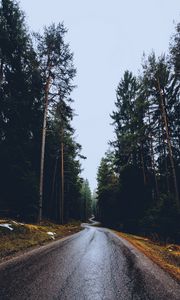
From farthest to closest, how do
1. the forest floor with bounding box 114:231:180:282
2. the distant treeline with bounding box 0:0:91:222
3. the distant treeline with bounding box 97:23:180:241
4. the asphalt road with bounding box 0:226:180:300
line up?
the distant treeline with bounding box 0:0:91:222, the distant treeline with bounding box 97:23:180:241, the forest floor with bounding box 114:231:180:282, the asphalt road with bounding box 0:226:180:300

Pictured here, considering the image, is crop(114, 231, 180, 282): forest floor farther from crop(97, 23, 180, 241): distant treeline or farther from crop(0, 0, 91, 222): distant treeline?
crop(0, 0, 91, 222): distant treeline

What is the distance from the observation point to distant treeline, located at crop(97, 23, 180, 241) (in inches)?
558

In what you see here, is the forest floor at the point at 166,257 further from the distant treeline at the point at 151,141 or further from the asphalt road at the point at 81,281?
the distant treeline at the point at 151,141

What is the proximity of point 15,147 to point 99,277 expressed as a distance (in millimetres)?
12713

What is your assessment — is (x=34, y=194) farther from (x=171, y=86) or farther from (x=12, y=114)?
(x=171, y=86)

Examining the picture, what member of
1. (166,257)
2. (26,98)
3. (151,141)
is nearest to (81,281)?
(166,257)

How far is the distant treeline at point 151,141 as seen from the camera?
46.5ft

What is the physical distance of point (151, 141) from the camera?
23.4m

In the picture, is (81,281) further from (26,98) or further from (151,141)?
(151,141)

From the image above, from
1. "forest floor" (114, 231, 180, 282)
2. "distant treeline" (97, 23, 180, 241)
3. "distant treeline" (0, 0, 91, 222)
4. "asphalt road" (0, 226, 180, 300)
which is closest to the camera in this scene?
"asphalt road" (0, 226, 180, 300)

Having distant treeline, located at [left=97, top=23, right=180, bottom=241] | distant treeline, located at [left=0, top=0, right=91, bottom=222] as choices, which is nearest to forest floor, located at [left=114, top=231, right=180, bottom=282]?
distant treeline, located at [left=97, top=23, right=180, bottom=241]

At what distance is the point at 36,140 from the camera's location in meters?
20.9

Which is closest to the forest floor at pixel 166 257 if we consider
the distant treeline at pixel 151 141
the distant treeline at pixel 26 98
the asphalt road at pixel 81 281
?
the asphalt road at pixel 81 281

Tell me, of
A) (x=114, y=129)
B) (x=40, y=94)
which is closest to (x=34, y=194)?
(x=40, y=94)
